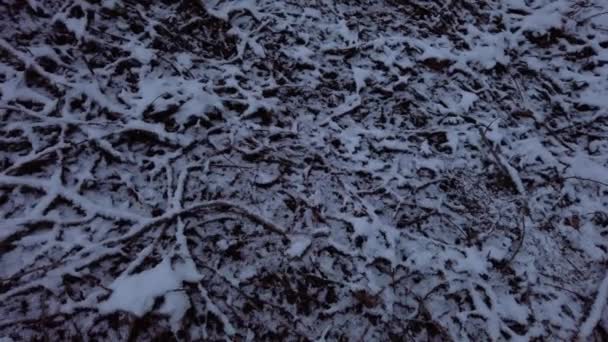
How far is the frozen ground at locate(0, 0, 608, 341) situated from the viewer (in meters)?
1.89

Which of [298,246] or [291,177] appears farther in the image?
[291,177]

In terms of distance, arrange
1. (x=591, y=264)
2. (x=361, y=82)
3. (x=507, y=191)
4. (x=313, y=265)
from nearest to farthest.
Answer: (x=313, y=265) → (x=591, y=264) → (x=507, y=191) → (x=361, y=82)

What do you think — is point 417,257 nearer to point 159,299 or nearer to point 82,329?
point 159,299

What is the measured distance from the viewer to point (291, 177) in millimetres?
2459

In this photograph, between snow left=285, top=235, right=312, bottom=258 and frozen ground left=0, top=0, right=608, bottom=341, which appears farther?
snow left=285, top=235, right=312, bottom=258

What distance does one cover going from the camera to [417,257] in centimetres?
225

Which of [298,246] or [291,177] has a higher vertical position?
[291,177]

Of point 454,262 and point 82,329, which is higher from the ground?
point 82,329

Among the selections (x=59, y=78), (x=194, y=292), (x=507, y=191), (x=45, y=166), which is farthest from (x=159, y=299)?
(x=507, y=191)

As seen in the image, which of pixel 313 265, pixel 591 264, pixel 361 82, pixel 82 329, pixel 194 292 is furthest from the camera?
pixel 361 82

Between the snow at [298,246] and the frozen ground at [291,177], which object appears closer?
the frozen ground at [291,177]

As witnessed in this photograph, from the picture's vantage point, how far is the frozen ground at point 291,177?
1.89 meters

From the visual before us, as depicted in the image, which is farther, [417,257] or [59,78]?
[59,78]

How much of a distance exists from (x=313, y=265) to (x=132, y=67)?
2.00 m
